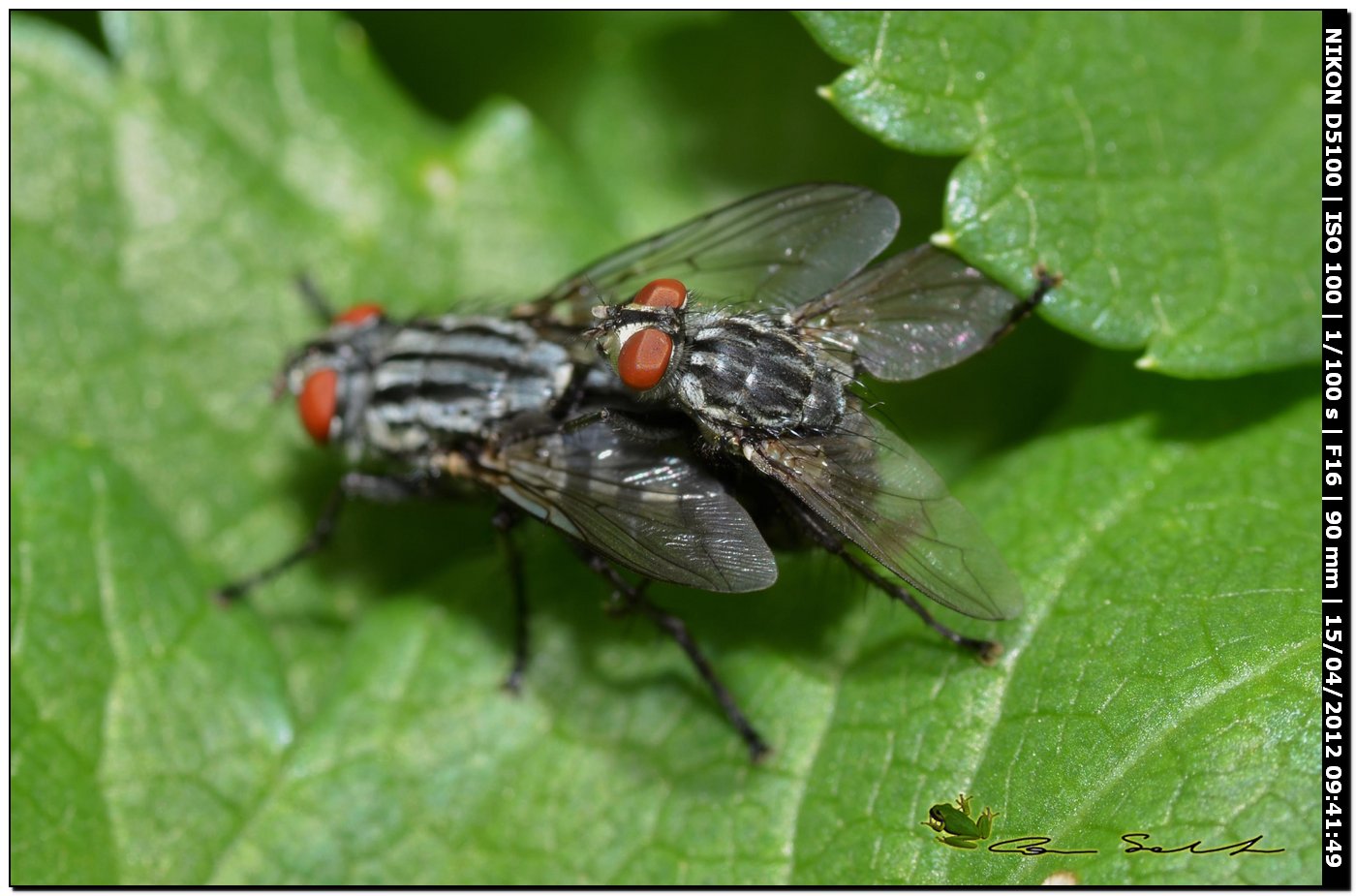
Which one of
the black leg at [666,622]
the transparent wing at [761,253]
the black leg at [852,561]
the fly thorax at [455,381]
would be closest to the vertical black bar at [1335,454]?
the black leg at [852,561]

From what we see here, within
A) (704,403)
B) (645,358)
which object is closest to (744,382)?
(704,403)

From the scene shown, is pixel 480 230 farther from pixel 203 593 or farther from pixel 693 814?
pixel 693 814

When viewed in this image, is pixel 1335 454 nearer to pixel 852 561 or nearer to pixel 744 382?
pixel 852 561

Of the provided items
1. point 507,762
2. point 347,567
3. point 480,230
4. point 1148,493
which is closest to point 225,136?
point 480,230

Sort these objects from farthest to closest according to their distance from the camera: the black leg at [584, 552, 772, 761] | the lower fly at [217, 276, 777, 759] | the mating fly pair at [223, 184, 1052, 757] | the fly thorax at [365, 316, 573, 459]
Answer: the fly thorax at [365, 316, 573, 459]
the black leg at [584, 552, 772, 761]
the lower fly at [217, 276, 777, 759]
the mating fly pair at [223, 184, 1052, 757]

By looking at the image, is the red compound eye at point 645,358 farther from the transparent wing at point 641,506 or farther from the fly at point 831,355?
the transparent wing at point 641,506
